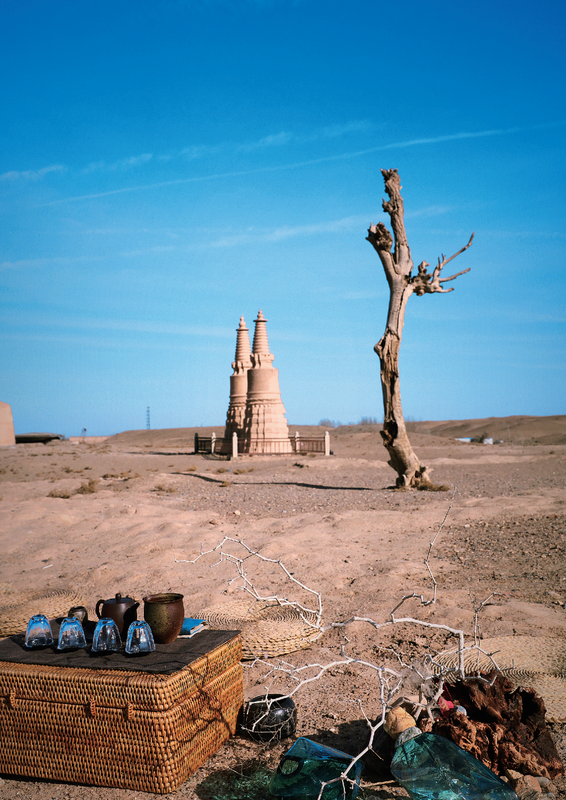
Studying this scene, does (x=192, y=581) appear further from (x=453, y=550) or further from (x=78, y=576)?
(x=453, y=550)

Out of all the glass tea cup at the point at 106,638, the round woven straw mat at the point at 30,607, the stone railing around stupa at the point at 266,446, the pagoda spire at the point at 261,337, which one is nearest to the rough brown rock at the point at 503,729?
the glass tea cup at the point at 106,638

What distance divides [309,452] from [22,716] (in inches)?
1028

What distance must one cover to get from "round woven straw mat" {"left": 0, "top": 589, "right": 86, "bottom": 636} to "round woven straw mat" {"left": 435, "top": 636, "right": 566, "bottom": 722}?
127 inches

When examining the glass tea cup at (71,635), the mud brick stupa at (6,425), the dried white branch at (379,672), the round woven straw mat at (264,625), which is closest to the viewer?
the dried white branch at (379,672)

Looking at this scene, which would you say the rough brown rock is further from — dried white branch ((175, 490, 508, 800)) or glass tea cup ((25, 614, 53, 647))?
glass tea cup ((25, 614, 53, 647))

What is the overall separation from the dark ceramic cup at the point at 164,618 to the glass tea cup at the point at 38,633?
58cm

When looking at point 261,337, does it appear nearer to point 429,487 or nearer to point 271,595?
point 429,487

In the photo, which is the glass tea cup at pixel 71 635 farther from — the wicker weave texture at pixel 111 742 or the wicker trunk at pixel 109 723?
the wicker weave texture at pixel 111 742

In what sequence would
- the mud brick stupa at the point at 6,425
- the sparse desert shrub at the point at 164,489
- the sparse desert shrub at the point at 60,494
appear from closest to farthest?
the sparse desert shrub at the point at 60,494 → the sparse desert shrub at the point at 164,489 → the mud brick stupa at the point at 6,425

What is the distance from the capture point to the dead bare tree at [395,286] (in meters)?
13.8

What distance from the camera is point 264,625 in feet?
16.8

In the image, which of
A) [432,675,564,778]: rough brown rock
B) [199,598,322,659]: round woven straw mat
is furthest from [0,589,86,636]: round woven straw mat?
[432,675,564,778]: rough brown rock

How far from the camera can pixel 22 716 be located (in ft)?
10.6

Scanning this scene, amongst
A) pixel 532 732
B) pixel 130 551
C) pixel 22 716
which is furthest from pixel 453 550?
pixel 22 716
